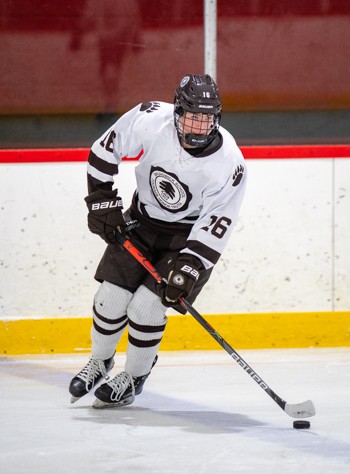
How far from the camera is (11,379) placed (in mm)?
3926

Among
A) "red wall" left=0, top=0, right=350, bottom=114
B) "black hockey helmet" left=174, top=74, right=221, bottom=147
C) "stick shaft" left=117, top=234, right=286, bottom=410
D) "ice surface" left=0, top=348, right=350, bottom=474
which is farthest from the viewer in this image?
"red wall" left=0, top=0, right=350, bottom=114

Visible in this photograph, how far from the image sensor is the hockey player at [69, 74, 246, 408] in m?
3.24

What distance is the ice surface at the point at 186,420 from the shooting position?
2.84m

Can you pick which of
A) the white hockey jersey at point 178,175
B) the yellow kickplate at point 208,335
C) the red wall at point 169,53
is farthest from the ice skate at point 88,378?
the red wall at point 169,53

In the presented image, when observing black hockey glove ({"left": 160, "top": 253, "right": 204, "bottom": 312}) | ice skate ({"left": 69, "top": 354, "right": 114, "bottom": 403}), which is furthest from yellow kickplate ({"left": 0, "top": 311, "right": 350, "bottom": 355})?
black hockey glove ({"left": 160, "top": 253, "right": 204, "bottom": 312})

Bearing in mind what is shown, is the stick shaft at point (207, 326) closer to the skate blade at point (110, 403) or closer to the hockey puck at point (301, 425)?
the hockey puck at point (301, 425)

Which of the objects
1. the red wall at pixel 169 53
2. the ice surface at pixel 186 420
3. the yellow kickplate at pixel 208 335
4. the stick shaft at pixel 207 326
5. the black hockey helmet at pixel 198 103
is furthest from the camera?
the red wall at pixel 169 53

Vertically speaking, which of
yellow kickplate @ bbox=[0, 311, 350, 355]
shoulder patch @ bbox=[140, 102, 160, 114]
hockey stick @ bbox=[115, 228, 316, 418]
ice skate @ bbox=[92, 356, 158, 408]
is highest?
shoulder patch @ bbox=[140, 102, 160, 114]

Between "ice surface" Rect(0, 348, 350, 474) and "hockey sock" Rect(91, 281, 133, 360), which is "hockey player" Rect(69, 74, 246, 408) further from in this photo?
"ice surface" Rect(0, 348, 350, 474)

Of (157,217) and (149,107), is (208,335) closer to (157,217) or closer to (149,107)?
(157,217)

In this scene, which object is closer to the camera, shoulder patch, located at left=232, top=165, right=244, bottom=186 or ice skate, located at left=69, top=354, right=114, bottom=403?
shoulder patch, located at left=232, top=165, right=244, bottom=186

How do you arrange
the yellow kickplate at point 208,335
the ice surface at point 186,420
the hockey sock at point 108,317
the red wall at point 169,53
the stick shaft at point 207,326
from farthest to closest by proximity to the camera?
the red wall at point 169,53, the yellow kickplate at point 208,335, the hockey sock at point 108,317, the stick shaft at point 207,326, the ice surface at point 186,420

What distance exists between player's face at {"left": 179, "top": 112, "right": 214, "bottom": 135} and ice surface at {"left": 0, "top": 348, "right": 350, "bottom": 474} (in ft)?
2.97

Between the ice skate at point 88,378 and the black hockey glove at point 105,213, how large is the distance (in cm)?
41
